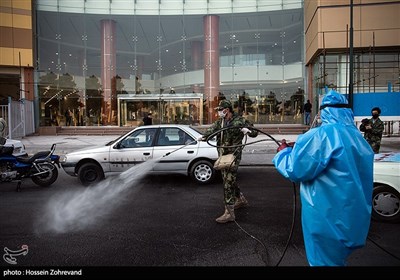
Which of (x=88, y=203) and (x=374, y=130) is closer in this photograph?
(x=88, y=203)

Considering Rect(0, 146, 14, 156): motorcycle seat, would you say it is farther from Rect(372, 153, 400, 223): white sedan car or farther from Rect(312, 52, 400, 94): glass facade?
Rect(312, 52, 400, 94): glass facade

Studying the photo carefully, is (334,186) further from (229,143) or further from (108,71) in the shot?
(108,71)

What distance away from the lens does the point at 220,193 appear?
7.69 meters

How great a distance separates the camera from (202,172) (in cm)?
872

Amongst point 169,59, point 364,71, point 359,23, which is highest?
point 359,23

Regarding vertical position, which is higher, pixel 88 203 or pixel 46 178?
pixel 46 178

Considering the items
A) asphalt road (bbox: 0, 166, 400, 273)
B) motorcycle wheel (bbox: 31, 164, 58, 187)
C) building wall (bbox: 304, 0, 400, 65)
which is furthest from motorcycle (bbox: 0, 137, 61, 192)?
building wall (bbox: 304, 0, 400, 65)

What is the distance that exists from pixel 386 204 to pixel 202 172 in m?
4.29

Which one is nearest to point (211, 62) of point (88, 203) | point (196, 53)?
point (196, 53)

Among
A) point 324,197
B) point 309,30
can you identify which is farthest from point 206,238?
point 309,30

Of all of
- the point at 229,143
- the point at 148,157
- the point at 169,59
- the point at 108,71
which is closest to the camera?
the point at 229,143

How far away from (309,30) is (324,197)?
87.6 feet

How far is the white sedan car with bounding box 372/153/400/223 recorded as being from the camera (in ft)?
17.9

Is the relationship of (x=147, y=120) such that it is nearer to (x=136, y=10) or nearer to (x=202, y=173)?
(x=202, y=173)
